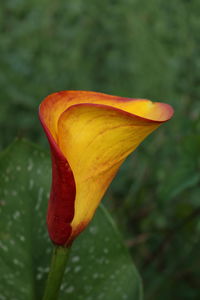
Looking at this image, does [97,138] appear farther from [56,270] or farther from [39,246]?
[39,246]

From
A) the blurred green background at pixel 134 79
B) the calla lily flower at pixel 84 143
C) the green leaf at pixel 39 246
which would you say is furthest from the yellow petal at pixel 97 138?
the blurred green background at pixel 134 79

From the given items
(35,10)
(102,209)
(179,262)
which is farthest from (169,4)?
(102,209)

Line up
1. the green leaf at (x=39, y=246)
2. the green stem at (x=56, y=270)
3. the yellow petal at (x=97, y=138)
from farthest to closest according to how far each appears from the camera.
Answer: the green leaf at (x=39, y=246), the green stem at (x=56, y=270), the yellow petal at (x=97, y=138)

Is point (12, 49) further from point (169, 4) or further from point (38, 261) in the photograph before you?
point (38, 261)

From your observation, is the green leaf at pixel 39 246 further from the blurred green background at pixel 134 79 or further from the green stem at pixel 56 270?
the blurred green background at pixel 134 79

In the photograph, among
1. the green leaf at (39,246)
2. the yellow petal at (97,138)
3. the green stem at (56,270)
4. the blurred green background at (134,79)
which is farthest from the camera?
the blurred green background at (134,79)

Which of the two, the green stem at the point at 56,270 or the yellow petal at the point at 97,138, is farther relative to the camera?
the green stem at the point at 56,270

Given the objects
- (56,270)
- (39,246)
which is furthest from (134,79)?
(56,270)
